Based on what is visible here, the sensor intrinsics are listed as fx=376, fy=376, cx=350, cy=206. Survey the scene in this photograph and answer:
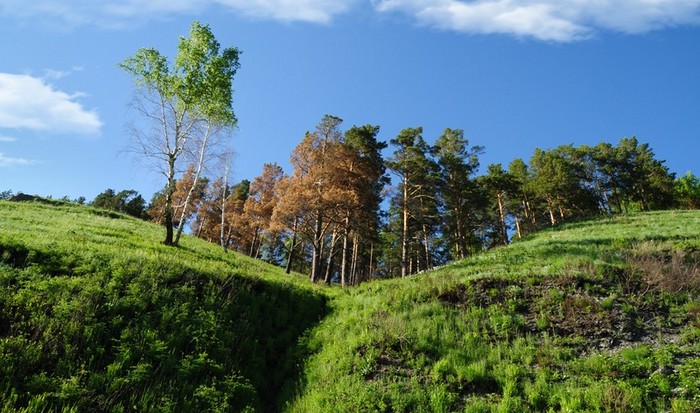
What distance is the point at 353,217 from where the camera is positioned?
93.5ft

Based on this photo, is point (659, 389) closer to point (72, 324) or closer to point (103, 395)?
point (103, 395)

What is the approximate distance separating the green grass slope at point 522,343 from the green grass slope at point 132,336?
1438 millimetres

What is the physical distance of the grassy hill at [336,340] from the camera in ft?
24.8

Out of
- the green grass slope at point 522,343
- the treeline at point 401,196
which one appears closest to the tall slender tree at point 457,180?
the treeline at point 401,196

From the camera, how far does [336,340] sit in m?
11.6

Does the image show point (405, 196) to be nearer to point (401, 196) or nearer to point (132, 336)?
point (401, 196)

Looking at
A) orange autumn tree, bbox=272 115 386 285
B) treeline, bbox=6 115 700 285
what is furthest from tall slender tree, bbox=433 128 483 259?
orange autumn tree, bbox=272 115 386 285

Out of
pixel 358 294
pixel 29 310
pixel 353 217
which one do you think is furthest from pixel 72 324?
pixel 353 217

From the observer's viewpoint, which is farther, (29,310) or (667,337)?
(667,337)

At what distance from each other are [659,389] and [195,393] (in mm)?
9735

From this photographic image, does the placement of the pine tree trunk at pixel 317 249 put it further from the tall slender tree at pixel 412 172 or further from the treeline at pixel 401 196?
the tall slender tree at pixel 412 172

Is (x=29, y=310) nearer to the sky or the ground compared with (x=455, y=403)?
nearer to the sky

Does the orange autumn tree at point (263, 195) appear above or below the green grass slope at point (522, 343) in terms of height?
above

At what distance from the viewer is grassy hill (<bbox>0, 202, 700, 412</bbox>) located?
755cm
